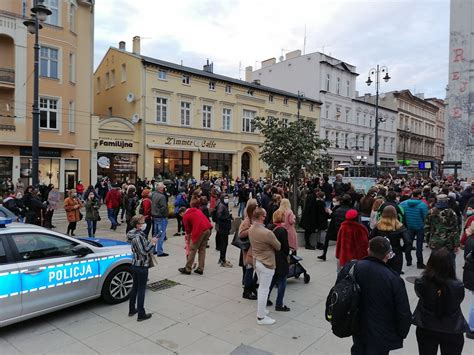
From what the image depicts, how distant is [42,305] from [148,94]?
24954 mm

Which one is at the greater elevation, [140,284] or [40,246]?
[40,246]

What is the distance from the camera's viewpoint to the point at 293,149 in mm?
11711

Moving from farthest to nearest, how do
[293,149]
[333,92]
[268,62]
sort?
[268,62] → [333,92] → [293,149]

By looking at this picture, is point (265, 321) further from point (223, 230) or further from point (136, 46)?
point (136, 46)

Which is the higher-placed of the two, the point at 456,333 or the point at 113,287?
the point at 456,333

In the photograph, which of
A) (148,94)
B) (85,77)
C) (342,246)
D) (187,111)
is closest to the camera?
(342,246)

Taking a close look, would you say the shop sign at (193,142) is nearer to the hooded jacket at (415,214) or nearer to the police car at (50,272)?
the hooded jacket at (415,214)

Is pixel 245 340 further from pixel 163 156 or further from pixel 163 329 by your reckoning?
pixel 163 156

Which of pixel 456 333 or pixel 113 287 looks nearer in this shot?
pixel 456 333

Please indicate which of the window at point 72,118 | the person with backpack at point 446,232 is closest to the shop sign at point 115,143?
the window at point 72,118

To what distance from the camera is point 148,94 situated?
2797cm

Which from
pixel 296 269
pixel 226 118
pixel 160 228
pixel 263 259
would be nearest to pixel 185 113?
pixel 226 118

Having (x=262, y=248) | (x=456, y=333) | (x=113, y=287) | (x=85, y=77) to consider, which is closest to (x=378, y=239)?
(x=456, y=333)

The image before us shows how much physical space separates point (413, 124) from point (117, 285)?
216 ft
